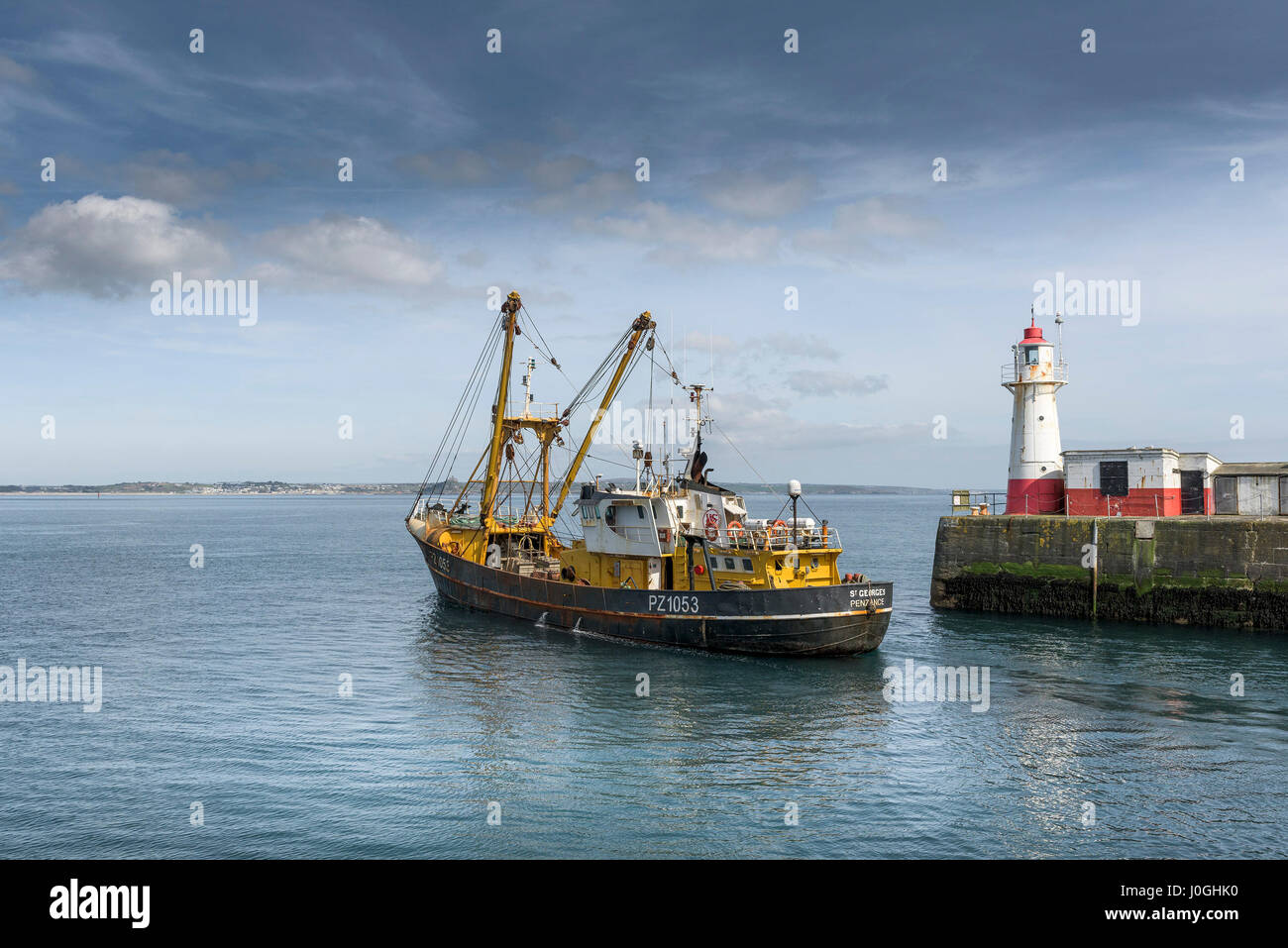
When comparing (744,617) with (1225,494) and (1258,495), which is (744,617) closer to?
(1225,494)

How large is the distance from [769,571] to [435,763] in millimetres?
14955

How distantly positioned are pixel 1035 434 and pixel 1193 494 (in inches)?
277

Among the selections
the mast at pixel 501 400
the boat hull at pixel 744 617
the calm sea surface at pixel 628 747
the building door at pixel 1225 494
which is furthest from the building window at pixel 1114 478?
the mast at pixel 501 400

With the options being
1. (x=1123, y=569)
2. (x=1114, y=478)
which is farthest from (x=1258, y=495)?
(x=1123, y=569)

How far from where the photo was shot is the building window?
38.7 metres

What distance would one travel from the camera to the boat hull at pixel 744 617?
29797 millimetres

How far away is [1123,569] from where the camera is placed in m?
36.7

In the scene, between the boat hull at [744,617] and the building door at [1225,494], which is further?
the building door at [1225,494]

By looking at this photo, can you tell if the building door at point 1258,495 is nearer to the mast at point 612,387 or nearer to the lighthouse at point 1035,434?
the lighthouse at point 1035,434

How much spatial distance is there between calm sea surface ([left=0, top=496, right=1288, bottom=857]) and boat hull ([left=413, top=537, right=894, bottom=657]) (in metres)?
0.72

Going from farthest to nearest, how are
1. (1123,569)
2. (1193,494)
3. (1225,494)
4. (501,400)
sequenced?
(501,400) → (1225,494) → (1193,494) → (1123,569)

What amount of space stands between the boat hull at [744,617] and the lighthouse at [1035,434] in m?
14.6

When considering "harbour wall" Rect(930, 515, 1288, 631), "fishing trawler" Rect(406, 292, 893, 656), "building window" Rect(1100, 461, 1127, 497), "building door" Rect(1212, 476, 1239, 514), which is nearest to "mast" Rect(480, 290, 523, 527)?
"fishing trawler" Rect(406, 292, 893, 656)
